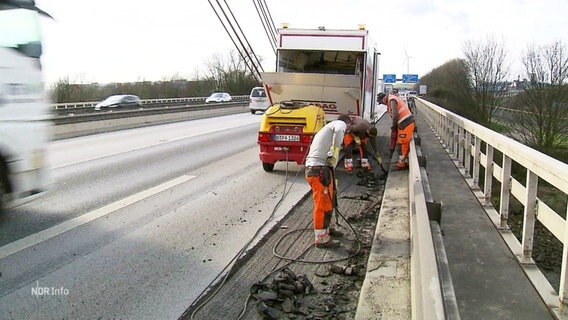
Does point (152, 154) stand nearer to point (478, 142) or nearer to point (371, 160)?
point (371, 160)

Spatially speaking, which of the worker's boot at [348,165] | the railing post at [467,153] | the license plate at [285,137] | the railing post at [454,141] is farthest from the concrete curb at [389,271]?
the railing post at [454,141]

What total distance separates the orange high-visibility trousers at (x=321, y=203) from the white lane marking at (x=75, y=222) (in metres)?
3.06

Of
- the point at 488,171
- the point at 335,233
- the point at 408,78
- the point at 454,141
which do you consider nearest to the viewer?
the point at 335,233

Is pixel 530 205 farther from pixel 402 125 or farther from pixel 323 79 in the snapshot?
pixel 323 79

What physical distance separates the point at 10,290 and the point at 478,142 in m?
6.76

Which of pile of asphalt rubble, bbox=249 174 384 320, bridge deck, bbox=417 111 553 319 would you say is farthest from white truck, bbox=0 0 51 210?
bridge deck, bbox=417 111 553 319

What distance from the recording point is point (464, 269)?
466 centimetres

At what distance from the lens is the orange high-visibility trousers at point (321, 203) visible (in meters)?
5.90

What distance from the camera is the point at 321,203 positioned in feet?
19.5

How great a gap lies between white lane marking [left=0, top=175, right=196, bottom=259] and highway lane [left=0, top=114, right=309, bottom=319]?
0.5 inches

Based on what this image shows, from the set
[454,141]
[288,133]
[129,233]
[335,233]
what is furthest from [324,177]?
[454,141]

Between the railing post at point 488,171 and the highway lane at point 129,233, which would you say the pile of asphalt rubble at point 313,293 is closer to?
the highway lane at point 129,233

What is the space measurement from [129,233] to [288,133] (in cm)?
472

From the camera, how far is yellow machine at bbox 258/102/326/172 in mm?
10109
